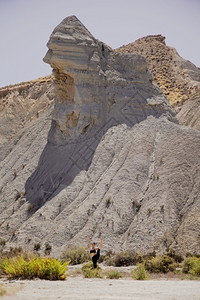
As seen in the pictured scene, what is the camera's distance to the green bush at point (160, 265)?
18.7m

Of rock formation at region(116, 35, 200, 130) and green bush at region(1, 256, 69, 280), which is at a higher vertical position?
rock formation at region(116, 35, 200, 130)

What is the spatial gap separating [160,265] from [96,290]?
19.8 feet

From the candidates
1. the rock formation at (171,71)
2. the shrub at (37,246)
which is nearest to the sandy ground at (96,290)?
the shrub at (37,246)

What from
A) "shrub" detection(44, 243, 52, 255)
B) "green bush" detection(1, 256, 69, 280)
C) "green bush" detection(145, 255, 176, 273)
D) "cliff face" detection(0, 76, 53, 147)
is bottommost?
"green bush" detection(145, 255, 176, 273)

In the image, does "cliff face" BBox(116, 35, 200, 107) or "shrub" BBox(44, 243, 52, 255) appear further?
"cliff face" BBox(116, 35, 200, 107)

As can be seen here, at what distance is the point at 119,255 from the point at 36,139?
1697 cm

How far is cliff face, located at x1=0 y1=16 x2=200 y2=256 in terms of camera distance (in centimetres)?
2405

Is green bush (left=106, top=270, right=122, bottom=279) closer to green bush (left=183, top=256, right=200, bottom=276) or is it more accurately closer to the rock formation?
green bush (left=183, top=256, right=200, bottom=276)

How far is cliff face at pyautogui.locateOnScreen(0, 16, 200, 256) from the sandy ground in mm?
7680

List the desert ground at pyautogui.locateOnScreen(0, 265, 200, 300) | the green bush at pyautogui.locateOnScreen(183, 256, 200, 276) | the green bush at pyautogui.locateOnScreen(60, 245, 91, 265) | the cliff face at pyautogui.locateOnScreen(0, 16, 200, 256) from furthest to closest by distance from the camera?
1. the cliff face at pyautogui.locateOnScreen(0, 16, 200, 256)
2. the green bush at pyautogui.locateOnScreen(60, 245, 91, 265)
3. the green bush at pyautogui.locateOnScreen(183, 256, 200, 276)
4. the desert ground at pyautogui.locateOnScreen(0, 265, 200, 300)

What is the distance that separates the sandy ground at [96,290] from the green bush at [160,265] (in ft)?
11.4

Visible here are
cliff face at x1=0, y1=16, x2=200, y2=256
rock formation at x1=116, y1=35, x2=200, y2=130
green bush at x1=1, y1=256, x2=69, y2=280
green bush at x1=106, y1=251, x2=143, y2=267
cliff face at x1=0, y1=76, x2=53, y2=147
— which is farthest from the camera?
cliff face at x1=0, y1=76, x2=53, y2=147

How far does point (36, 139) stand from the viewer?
35812 mm

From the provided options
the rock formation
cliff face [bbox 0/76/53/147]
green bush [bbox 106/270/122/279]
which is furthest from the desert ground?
cliff face [bbox 0/76/53/147]
